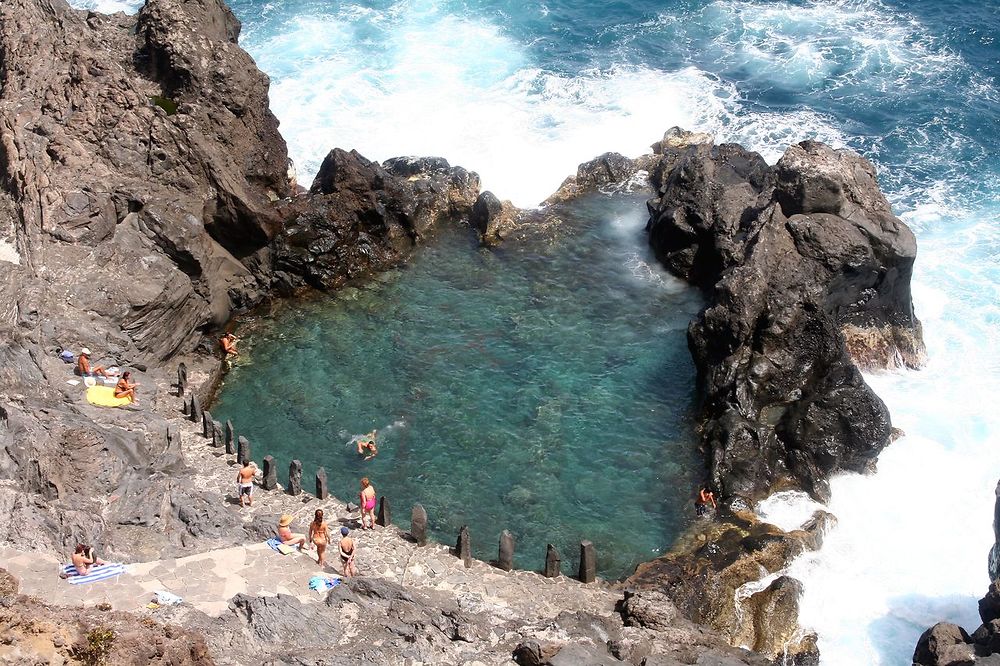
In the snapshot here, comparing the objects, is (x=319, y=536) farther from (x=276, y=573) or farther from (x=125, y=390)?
(x=125, y=390)

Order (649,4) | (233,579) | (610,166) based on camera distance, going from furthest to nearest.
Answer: (649,4), (610,166), (233,579)

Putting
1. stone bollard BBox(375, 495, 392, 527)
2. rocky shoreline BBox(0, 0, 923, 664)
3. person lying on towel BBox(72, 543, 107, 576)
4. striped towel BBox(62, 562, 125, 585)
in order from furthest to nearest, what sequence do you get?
stone bollard BBox(375, 495, 392, 527) < rocky shoreline BBox(0, 0, 923, 664) < person lying on towel BBox(72, 543, 107, 576) < striped towel BBox(62, 562, 125, 585)

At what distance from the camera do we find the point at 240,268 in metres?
43.0

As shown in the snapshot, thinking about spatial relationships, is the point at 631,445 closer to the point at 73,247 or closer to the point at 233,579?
the point at 233,579

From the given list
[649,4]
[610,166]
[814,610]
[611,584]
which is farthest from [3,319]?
[649,4]

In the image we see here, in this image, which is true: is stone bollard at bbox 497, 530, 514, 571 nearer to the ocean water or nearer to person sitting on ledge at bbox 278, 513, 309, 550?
person sitting on ledge at bbox 278, 513, 309, 550

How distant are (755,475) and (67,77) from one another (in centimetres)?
2971

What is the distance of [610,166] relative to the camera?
171 feet

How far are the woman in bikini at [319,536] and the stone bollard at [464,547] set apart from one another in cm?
397

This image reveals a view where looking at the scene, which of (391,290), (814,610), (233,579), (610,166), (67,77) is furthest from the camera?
(610,166)

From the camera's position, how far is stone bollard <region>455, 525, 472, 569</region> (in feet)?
97.6

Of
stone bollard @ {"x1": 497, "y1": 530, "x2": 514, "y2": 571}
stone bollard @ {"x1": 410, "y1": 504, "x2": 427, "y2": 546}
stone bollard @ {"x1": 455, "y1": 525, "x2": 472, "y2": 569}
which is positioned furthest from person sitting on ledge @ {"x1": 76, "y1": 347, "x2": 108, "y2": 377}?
stone bollard @ {"x1": 497, "y1": 530, "x2": 514, "y2": 571}

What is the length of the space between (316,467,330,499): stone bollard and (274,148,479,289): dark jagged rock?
45.5 feet

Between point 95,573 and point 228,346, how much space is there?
1777 centimetres
